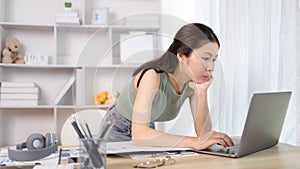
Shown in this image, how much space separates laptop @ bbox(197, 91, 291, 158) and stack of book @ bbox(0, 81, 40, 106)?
212cm

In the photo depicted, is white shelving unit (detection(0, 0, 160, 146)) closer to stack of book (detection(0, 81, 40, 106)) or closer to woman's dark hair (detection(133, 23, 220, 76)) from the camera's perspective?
stack of book (detection(0, 81, 40, 106))

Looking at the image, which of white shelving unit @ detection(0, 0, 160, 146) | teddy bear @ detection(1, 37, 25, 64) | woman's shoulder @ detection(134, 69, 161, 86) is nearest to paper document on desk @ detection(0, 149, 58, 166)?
woman's shoulder @ detection(134, 69, 161, 86)

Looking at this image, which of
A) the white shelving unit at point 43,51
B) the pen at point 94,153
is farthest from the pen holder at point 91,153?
the white shelving unit at point 43,51

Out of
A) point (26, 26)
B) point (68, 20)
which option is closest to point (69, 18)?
point (68, 20)

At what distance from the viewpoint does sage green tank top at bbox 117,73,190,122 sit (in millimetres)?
1065

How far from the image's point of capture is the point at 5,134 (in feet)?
10.1

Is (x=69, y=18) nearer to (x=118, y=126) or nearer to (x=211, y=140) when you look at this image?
(x=118, y=126)

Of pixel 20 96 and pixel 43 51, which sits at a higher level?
pixel 43 51

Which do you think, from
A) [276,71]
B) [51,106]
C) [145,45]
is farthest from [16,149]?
[51,106]

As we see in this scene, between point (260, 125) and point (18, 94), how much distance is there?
2.26 m

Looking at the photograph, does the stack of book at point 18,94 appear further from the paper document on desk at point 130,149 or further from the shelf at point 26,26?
the paper document on desk at point 130,149

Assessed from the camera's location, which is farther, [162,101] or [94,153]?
[162,101]

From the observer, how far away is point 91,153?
2.57 ft

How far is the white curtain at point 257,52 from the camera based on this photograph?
1.64m
